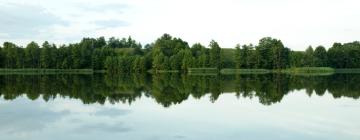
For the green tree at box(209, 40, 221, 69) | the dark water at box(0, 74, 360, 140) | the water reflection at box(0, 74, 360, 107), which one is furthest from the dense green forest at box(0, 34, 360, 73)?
the dark water at box(0, 74, 360, 140)

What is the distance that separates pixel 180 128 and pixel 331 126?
5.49 metres

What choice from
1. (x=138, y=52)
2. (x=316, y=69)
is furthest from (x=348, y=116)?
(x=138, y=52)

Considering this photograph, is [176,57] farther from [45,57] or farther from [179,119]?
[179,119]

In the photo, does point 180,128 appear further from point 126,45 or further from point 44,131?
point 126,45

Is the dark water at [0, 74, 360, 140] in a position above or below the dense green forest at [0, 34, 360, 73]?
below

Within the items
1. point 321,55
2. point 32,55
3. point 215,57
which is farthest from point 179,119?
point 321,55

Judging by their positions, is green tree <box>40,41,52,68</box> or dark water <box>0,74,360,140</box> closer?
dark water <box>0,74,360,140</box>

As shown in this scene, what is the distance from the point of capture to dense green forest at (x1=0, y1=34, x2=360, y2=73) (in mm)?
107562

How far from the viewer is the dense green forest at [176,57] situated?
353 ft

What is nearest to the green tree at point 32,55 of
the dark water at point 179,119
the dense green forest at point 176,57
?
the dense green forest at point 176,57

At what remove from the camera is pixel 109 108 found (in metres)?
20.2

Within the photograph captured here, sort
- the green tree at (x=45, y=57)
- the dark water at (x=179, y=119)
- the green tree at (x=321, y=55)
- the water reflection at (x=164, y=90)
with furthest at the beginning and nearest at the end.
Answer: the green tree at (x=321, y=55) < the green tree at (x=45, y=57) < the water reflection at (x=164, y=90) < the dark water at (x=179, y=119)

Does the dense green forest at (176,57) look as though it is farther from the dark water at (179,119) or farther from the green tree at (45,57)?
the dark water at (179,119)

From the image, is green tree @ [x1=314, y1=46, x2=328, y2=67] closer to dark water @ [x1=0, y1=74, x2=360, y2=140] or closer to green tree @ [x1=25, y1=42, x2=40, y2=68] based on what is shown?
green tree @ [x1=25, y1=42, x2=40, y2=68]
